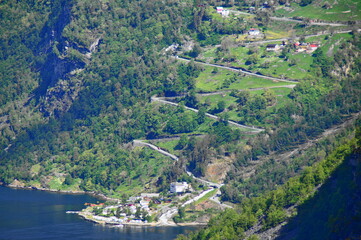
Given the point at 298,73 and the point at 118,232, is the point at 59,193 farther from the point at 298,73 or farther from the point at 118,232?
the point at 298,73

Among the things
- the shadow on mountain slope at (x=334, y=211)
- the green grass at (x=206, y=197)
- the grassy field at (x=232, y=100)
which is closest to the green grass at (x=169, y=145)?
the grassy field at (x=232, y=100)

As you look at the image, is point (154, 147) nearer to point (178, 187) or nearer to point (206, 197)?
point (178, 187)

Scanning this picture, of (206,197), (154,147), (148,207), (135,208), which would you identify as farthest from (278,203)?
(154,147)

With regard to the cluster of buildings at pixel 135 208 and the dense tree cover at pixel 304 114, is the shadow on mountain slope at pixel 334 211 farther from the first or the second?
the cluster of buildings at pixel 135 208

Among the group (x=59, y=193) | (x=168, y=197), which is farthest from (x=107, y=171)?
(x=168, y=197)

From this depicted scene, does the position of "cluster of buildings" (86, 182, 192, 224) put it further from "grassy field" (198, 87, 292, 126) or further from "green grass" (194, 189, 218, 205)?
"grassy field" (198, 87, 292, 126)
